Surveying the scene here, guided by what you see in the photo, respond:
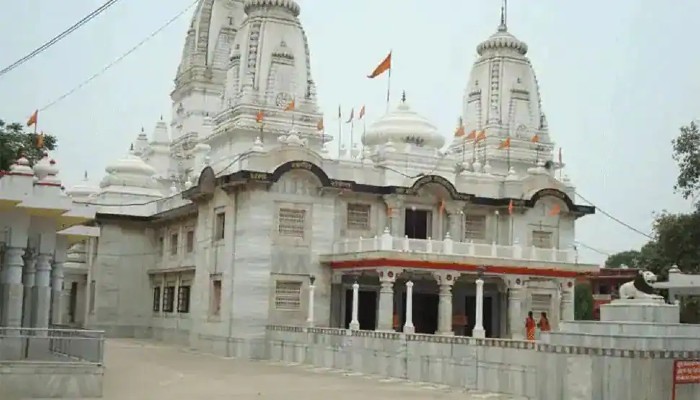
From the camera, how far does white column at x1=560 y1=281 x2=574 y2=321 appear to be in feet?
121

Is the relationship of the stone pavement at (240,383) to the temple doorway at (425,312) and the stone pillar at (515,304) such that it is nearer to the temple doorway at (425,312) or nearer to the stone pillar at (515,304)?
the temple doorway at (425,312)

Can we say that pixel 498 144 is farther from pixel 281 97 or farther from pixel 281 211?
pixel 281 211

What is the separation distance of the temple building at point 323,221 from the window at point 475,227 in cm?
8

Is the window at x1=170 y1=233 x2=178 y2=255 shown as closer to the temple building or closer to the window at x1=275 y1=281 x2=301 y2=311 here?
the temple building

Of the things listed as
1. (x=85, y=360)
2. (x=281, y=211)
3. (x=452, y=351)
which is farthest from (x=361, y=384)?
(x=281, y=211)

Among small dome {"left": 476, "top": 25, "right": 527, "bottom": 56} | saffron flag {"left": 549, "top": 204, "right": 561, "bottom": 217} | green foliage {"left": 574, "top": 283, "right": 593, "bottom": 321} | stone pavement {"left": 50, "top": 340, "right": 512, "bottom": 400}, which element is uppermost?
small dome {"left": 476, "top": 25, "right": 527, "bottom": 56}

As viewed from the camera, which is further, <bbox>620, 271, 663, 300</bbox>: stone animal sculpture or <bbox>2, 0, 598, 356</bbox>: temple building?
<bbox>2, 0, 598, 356</bbox>: temple building

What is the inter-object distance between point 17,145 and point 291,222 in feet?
32.4

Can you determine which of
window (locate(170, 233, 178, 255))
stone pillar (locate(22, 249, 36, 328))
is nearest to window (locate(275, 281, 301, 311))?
window (locate(170, 233, 178, 255))

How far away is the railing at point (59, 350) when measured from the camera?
17.4 meters

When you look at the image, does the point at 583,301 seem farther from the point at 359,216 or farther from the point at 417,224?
the point at 359,216

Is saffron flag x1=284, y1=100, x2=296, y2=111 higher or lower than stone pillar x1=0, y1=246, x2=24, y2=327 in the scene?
higher

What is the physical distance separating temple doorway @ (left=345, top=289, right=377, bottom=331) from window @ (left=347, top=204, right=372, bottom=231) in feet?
8.20

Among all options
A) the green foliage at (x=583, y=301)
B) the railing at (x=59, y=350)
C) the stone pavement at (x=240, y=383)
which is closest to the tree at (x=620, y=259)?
the green foliage at (x=583, y=301)
